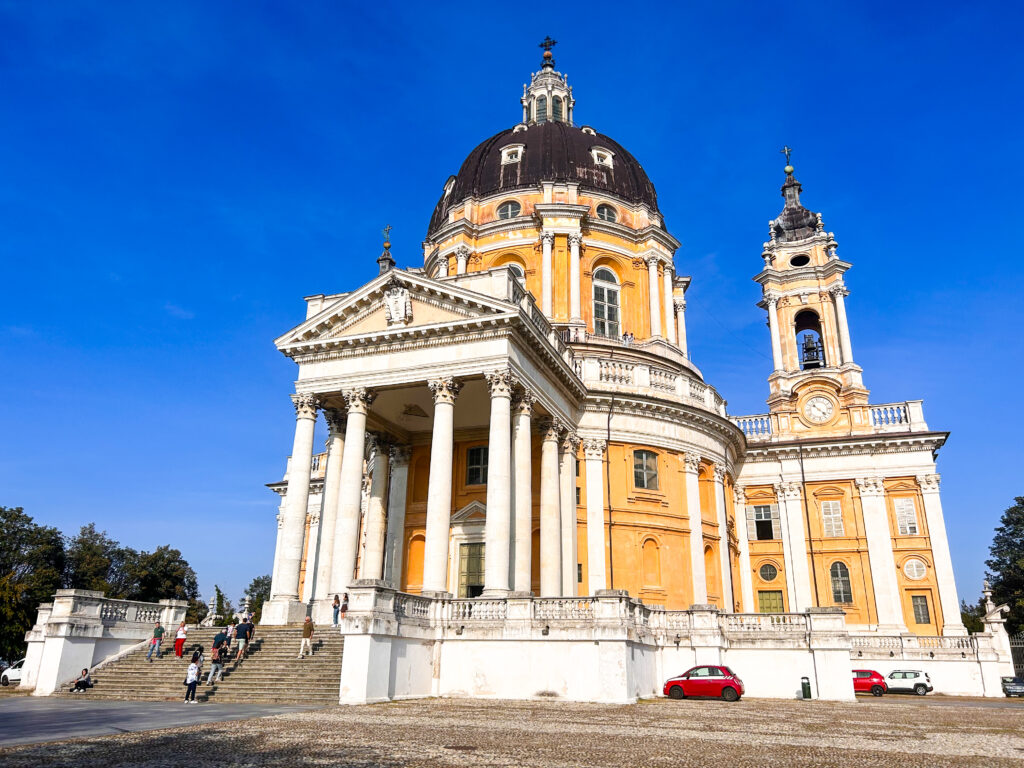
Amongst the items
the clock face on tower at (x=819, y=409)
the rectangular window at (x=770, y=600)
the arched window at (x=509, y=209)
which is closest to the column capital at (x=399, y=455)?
the arched window at (x=509, y=209)

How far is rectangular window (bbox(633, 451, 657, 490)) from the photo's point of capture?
3019 cm

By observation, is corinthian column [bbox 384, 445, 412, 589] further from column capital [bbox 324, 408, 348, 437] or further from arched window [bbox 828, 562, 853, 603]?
arched window [bbox 828, 562, 853, 603]

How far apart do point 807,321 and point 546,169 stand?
18.9m

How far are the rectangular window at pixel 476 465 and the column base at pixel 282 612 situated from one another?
8580 millimetres

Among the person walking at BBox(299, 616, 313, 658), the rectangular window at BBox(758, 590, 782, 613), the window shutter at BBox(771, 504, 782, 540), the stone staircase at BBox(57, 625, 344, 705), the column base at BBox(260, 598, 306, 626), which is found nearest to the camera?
the stone staircase at BBox(57, 625, 344, 705)

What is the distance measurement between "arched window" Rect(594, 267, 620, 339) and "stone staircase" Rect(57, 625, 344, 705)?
20073 mm

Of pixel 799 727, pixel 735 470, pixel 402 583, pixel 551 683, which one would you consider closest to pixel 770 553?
pixel 735 470

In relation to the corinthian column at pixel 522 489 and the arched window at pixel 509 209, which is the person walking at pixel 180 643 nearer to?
the corinthian column at pixel 522 489

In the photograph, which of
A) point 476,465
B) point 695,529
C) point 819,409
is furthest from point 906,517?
point 476,465

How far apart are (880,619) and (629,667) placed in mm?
22163

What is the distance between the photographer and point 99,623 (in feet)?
69.6

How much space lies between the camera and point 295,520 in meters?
23.5

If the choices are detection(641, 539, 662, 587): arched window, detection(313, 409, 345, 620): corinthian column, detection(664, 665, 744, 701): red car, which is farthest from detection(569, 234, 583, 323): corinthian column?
detection(664, 665, 744, 701): red car

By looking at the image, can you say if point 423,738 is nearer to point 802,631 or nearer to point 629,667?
point 629,667
